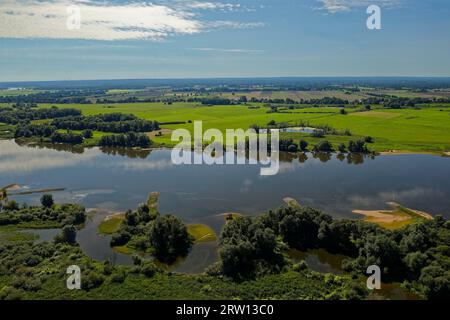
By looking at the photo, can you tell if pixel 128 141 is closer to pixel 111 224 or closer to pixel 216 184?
pixel 216 184

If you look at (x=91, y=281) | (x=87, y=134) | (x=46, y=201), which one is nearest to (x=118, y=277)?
(x=91, y=281)

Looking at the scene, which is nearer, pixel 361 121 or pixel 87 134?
pixel 87 134

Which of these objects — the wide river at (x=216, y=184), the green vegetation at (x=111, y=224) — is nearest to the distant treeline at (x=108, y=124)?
the wide river at (x=216, y=184)

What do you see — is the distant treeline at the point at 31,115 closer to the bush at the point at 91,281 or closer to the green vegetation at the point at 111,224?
the green vegetation at the point at 111,224

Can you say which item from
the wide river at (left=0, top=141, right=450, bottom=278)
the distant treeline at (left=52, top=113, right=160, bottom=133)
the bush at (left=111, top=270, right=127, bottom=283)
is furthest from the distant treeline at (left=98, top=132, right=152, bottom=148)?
the bush at (left=111, top=270, right=127, bottom=283)

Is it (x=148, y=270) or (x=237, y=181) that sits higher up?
(x=237, y=181)
